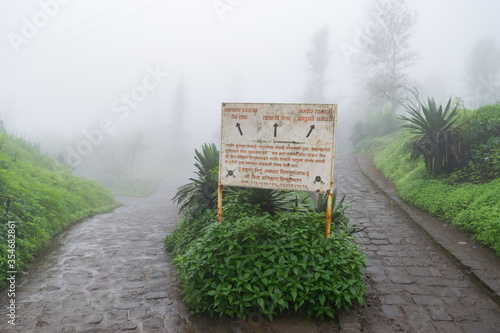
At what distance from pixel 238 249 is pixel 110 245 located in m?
3.78

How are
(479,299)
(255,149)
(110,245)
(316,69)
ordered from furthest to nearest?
(316,69), (110,245), (255,149), (479,299)

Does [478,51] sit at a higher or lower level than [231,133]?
higher

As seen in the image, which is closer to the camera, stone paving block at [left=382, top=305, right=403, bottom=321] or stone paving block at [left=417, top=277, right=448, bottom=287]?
stone paving block at [left=382, top=305, right=403, bottom=321]

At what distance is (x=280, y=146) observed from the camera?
3.59m

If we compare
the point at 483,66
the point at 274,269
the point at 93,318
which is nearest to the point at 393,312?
the point at 274,269

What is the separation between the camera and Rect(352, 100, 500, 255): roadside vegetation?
518 cm

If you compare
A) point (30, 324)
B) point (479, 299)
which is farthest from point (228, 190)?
point (479, 299)

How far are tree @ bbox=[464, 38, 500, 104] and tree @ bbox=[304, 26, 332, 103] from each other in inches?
638

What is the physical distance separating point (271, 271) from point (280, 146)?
1.27 meters

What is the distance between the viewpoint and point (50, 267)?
16.0 ft

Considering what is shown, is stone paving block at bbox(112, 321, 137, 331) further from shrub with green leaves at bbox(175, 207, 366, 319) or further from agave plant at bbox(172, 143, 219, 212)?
agave plant at bbox(172, 143, 219, 212)

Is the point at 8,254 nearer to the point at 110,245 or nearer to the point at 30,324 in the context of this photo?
the point at 30,324

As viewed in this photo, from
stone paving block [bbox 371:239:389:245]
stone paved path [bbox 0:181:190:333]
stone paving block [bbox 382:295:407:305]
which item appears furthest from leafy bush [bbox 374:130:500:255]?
stone paved path [bbox 0:181:190:333]

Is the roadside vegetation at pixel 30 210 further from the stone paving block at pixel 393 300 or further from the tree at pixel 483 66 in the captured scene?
the tree at pixel 483 66
